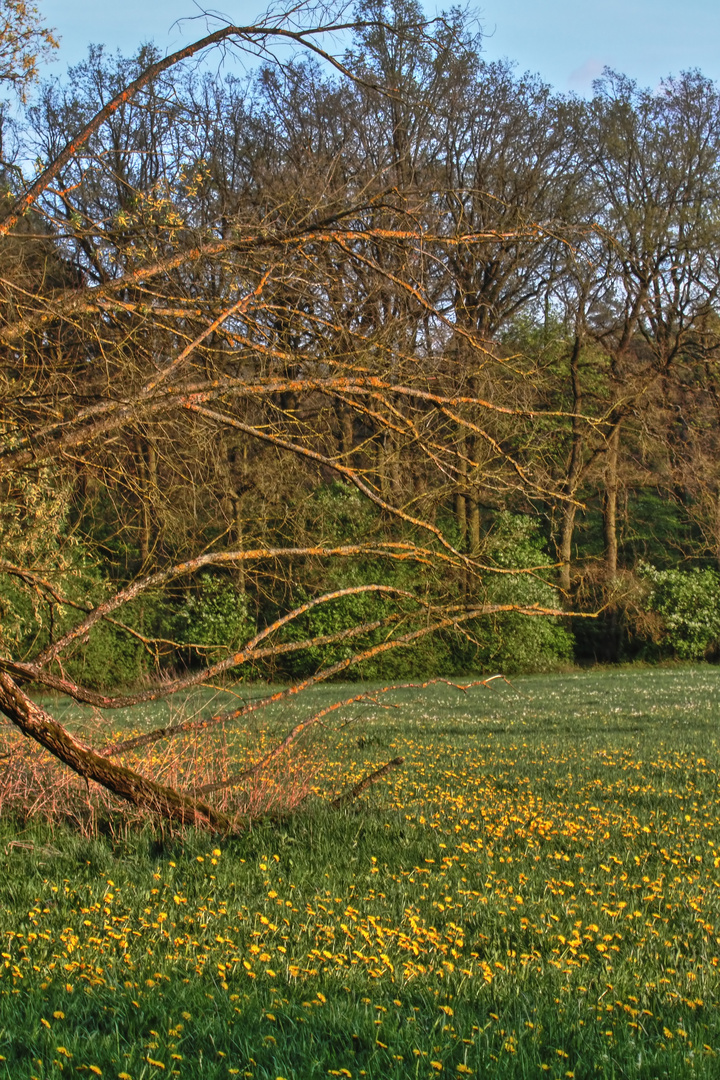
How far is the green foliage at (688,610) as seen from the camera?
27.1 m

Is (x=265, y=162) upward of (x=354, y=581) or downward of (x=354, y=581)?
upward

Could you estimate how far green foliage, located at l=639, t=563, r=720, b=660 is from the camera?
88.9 feet

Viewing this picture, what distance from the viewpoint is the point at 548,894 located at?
17.3 feet

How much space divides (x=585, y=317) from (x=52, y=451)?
76.7 ft

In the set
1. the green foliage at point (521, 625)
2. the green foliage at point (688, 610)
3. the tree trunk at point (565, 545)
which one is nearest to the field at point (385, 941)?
the tree trunk at point (565, 545)

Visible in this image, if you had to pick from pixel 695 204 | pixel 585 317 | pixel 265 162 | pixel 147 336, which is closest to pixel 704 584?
pixel 585 317

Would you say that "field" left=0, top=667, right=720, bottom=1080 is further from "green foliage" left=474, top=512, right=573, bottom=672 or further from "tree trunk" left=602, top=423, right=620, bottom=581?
"tree trunk" left=602, top=423, right=620, bottom=581

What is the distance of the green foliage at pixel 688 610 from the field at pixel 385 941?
19693mm

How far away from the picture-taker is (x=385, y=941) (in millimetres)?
4359

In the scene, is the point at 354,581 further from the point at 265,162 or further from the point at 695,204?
the point at 695,204

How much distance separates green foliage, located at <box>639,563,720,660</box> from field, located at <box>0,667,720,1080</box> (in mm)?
19693

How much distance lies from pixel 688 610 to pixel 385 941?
977 inches

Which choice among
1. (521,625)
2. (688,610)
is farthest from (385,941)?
(688,610)

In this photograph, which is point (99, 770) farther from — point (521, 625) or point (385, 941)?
point (521, 625)
